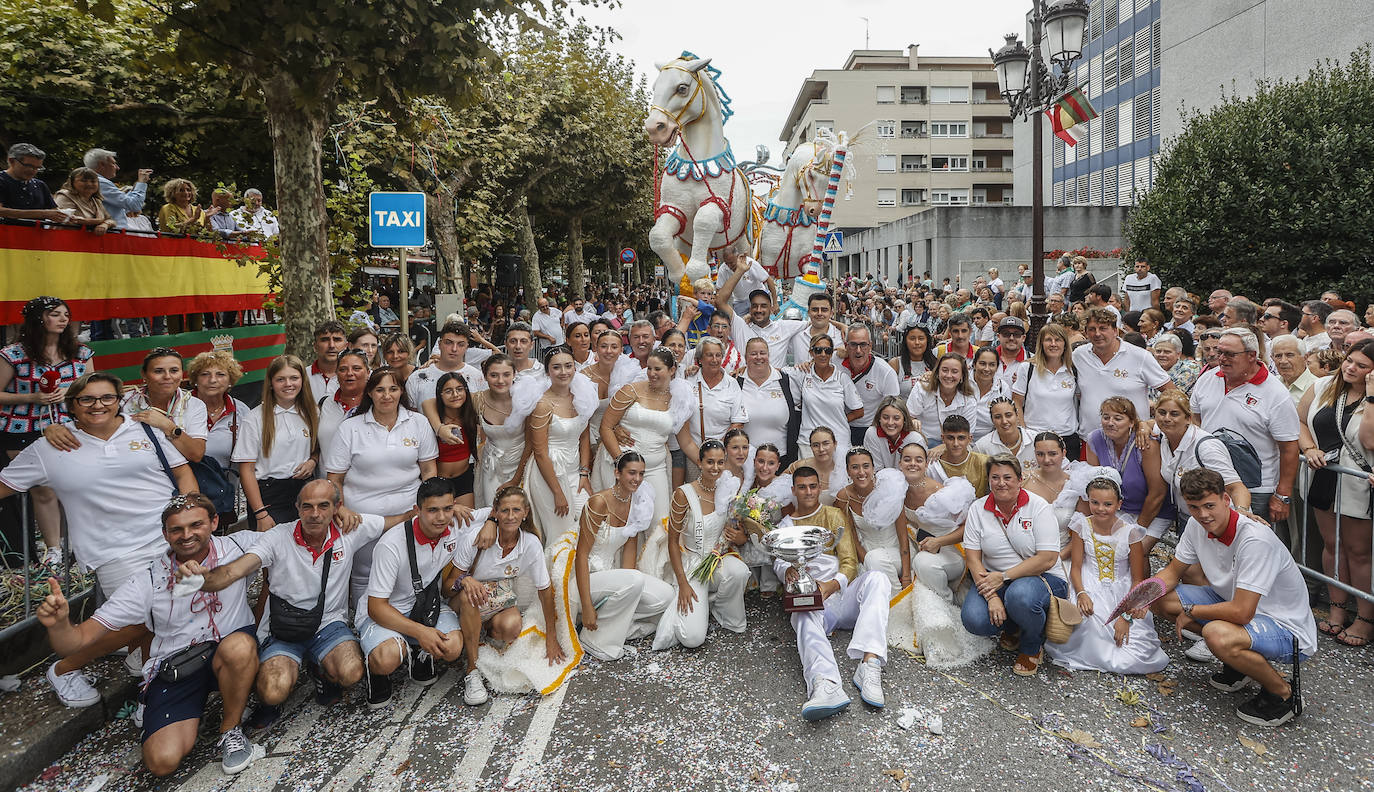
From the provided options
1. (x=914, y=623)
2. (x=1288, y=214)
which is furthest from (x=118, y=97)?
(x=1288, y=214)

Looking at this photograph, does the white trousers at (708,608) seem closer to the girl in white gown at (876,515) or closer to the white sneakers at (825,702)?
the girl in white gown at (876,515)

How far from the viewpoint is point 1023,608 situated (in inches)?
163

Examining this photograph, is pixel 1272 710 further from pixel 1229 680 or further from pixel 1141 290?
pixel 1141 290

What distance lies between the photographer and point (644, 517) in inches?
189

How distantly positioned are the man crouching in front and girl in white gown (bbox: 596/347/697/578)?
7.55 ft

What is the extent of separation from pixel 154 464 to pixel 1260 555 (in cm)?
556

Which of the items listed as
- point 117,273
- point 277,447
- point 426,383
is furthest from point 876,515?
point 117,273

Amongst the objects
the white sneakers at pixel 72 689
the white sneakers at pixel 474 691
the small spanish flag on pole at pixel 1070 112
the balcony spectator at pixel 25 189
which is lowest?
the white sneakers at pixel 474 691

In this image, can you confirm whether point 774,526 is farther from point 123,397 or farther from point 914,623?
point 123,397

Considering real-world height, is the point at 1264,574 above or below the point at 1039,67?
below

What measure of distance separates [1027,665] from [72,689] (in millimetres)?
4852

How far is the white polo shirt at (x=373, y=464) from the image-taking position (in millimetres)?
4477

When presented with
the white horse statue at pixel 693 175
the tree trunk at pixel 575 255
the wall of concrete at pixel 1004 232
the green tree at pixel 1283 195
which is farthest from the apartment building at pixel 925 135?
the white horse statue at pixel 693 175

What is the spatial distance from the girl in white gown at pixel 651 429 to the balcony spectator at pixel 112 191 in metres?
5.49
